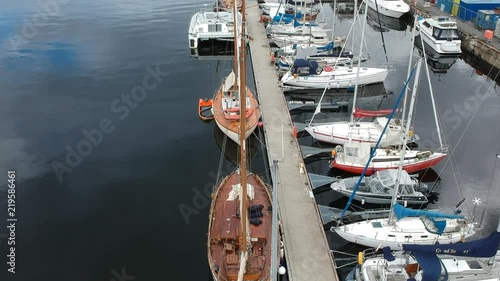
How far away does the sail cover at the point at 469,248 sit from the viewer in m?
22.5

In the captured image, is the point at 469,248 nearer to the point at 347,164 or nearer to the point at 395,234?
the point at 395,234

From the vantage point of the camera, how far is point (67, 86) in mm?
53469

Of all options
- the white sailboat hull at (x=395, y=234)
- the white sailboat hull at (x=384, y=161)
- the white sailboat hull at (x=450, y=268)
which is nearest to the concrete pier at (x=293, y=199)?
the white sailboat hull at (x=395, y=234)

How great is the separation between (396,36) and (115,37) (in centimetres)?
4461

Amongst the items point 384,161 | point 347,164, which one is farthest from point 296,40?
point 384,161

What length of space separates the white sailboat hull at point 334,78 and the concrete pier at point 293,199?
6.33ft

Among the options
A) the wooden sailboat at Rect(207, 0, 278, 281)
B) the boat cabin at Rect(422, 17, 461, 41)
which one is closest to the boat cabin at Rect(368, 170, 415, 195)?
the wooden sailboat at Rect(207, 0, 278, 281)

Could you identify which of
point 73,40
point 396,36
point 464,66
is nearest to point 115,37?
point 73,40

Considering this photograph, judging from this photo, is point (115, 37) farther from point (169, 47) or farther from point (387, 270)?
point (387, 270)

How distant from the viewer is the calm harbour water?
3011 cm
